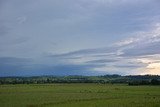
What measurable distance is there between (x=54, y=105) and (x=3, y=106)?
24.2 ft

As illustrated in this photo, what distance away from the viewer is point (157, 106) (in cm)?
4203

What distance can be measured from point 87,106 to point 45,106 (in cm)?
600

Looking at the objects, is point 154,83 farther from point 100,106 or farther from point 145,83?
point 100,106

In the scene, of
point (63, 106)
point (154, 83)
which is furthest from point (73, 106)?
point (154, 83)

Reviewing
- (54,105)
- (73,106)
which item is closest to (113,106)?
(73,106)

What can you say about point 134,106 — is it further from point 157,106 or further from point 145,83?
point 145,83

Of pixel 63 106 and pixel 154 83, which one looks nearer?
pixel 63 106

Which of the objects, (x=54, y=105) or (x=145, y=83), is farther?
(x=145, y=83)

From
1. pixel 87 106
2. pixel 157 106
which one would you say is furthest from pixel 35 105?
pixel 157 106

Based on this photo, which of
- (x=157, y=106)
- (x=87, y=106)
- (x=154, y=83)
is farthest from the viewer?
(x=154, y=83)

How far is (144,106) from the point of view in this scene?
42.7m

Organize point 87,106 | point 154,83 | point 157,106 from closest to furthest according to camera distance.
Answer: point 157,106 < point 87,106 < point 154,83

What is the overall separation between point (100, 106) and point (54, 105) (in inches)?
277

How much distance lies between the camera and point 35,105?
45938 mm
